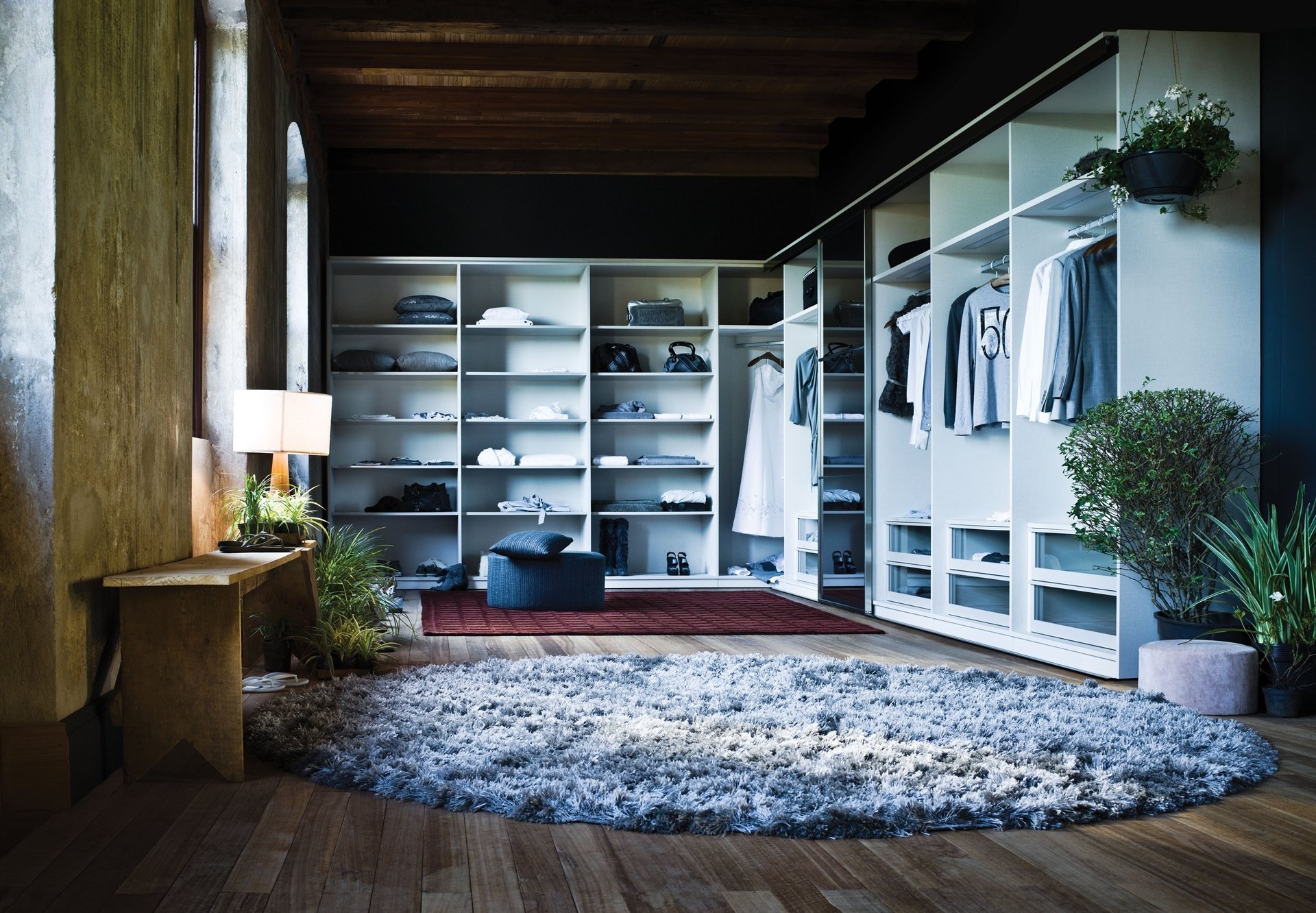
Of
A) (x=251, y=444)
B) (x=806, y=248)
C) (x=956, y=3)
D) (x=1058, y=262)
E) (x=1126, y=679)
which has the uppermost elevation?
(x=956, y=3)

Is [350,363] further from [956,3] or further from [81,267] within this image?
[81,267]

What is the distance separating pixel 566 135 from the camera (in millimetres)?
8156

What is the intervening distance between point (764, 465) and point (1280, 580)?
4.92 metres

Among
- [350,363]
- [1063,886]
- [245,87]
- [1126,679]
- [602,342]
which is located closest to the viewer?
[1063,886]

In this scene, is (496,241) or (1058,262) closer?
(1058,262)

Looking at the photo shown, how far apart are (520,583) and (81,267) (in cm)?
436

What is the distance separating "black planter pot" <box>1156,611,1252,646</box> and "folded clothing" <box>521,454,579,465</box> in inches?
197

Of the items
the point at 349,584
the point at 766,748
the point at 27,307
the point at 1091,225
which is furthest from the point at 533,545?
the point at 27,307

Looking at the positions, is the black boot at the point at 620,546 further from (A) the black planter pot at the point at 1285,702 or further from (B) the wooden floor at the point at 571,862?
(B) the wooden floor at the point at 571,862

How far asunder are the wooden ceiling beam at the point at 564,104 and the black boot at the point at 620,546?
9.54 feet

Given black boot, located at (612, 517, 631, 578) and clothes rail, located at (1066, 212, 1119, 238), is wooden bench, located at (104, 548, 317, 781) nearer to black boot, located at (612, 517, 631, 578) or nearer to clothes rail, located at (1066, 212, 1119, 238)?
clothes rail, located at (1066, 212, 1119, 238)

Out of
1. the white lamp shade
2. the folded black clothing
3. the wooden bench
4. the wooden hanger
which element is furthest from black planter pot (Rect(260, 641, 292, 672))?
the wooden hanger

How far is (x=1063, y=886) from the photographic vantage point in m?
2.03

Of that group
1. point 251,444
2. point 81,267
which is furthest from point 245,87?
point 81,267
